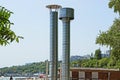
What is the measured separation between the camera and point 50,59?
877 inches

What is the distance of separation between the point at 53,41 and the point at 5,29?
20.6 m

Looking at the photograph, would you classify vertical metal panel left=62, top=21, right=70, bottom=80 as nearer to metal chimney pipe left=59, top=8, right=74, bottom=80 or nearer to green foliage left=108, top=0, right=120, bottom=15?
metal chimney pipe left=59, top=8, right=74, bottom=80

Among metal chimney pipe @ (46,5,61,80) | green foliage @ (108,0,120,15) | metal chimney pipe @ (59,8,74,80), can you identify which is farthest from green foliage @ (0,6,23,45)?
green foliage @ (108,0,120,15)

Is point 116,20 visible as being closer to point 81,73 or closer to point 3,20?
point 81,73

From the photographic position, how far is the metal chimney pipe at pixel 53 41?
22.1m

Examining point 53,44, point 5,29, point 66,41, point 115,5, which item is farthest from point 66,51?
point 5,29

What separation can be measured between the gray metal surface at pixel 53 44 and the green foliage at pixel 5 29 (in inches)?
801

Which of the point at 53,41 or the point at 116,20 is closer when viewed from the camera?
the point at 53,41

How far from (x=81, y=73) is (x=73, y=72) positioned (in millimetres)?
812

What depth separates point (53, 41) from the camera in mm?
22344

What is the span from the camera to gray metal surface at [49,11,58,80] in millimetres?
22125

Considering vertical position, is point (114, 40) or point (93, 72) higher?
point (114, 40)

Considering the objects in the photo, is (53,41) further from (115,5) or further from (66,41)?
(115,5)

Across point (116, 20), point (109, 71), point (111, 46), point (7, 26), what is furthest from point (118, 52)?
point (7, 26)
